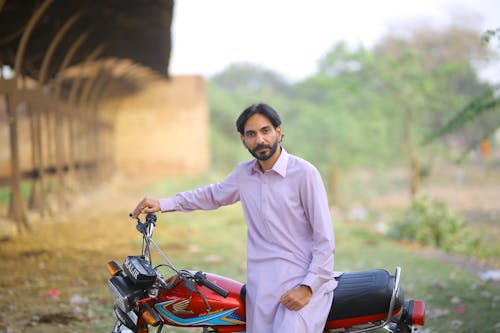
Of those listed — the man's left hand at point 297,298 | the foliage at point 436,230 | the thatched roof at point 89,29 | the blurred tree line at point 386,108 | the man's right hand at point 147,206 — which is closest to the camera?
the man's left hand at point 297,298

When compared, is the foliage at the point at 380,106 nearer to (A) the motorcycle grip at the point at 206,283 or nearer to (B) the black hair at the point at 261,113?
(B) the black hair at the point at 261,113

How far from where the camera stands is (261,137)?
319 cm

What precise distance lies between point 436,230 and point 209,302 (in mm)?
10145

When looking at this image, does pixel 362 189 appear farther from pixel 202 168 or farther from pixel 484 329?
pixel 484 329

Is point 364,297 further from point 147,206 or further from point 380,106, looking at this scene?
point 380,106

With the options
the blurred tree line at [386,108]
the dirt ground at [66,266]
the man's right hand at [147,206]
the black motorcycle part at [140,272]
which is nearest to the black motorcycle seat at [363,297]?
the black motorcycle part at [140,272]

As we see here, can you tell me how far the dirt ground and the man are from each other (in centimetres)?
227

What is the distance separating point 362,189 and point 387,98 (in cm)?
893

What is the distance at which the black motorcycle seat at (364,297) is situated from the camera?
3127 millimetres

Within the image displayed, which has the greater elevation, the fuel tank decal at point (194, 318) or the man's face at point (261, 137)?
the man's face at point (261, 137)

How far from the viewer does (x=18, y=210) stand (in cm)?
954

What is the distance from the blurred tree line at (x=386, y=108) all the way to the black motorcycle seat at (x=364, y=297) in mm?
10257

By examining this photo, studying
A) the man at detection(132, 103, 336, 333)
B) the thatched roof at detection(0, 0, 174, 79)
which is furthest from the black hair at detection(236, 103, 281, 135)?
the thatched roof at detection(0, 0, 174, 79)

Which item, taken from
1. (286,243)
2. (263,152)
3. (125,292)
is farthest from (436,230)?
(125,292)
